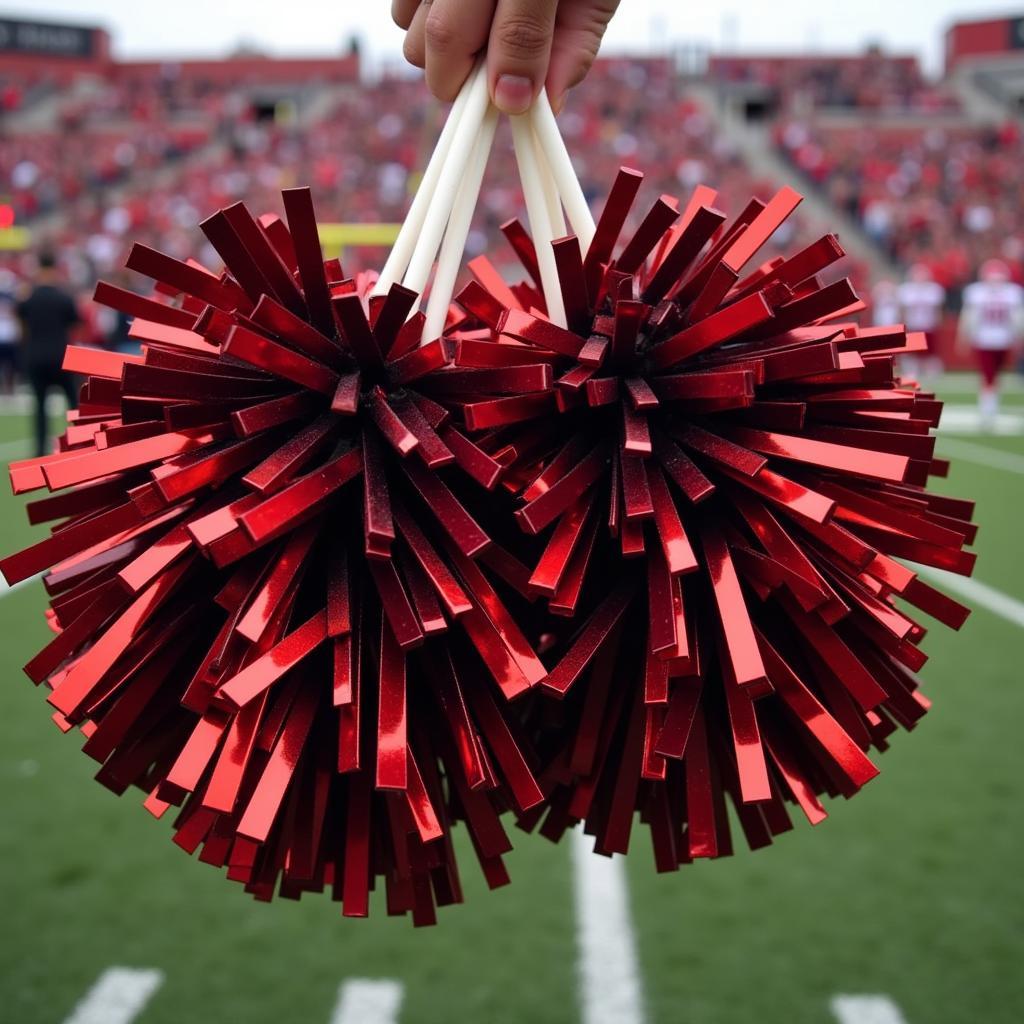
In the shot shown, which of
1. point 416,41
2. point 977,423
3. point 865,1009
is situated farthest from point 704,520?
point 977,423

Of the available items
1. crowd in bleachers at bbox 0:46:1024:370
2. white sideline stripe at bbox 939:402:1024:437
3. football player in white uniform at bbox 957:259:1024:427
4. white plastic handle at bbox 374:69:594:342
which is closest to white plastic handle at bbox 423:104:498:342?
white plastic handle at bbox 374:69:594:342

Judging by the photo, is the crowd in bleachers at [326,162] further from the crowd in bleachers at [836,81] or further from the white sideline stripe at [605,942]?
the white sideline stripe at [605,942]

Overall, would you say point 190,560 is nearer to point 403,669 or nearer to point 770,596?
point 403,669

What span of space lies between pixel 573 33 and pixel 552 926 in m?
1.71

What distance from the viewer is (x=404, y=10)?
1.16 meters

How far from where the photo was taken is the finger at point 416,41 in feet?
3.59

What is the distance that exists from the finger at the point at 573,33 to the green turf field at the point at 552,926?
4.92 feet

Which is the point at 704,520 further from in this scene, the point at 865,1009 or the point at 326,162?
the point at 326,162

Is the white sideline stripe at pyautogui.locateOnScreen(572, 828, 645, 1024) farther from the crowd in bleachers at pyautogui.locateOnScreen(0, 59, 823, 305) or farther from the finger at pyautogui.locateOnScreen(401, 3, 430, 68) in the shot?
the crowd in bleachers at pyautogui.locateOnScreen(0, 59, 823, 305)

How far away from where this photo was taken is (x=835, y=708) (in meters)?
0.93

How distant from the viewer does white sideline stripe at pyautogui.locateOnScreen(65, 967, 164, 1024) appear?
187 cm

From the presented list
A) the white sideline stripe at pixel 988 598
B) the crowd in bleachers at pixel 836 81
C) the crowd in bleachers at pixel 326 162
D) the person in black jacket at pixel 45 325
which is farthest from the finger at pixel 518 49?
the crowd in bleachers at pixel 836 81

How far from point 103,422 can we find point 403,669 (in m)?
0.40

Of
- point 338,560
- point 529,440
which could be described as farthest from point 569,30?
point 338,560
